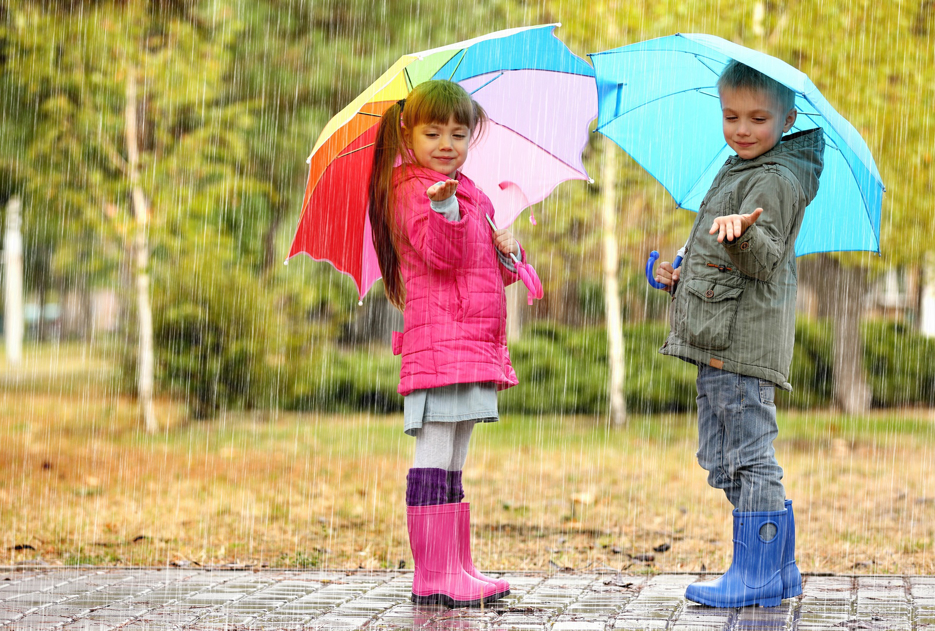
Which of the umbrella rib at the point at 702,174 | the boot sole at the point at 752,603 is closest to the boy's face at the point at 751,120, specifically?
the umbrella rib at the point at 702,174

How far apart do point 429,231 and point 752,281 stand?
113 centimetres

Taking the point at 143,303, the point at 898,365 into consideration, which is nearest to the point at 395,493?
the point at 143,303

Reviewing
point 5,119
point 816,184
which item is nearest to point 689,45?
point 816,184

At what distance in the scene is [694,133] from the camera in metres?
4.32

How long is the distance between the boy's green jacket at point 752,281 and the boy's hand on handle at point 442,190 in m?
0.90

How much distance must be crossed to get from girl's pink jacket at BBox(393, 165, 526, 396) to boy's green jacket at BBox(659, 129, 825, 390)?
642 mm

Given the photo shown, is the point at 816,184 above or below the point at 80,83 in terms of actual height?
below

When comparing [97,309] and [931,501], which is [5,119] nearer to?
[931,501]

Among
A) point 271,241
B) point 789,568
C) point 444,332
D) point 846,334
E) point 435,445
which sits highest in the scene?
point 271,241

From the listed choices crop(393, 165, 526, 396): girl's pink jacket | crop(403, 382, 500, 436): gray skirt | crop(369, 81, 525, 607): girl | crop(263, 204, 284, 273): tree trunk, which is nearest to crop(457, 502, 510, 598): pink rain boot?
crop(369, 81, 525, 607): girl

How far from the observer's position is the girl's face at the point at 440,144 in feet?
12.5

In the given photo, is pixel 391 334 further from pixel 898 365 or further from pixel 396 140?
pixel 898 365

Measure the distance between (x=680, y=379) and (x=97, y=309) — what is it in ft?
141

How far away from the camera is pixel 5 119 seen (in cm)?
1218
